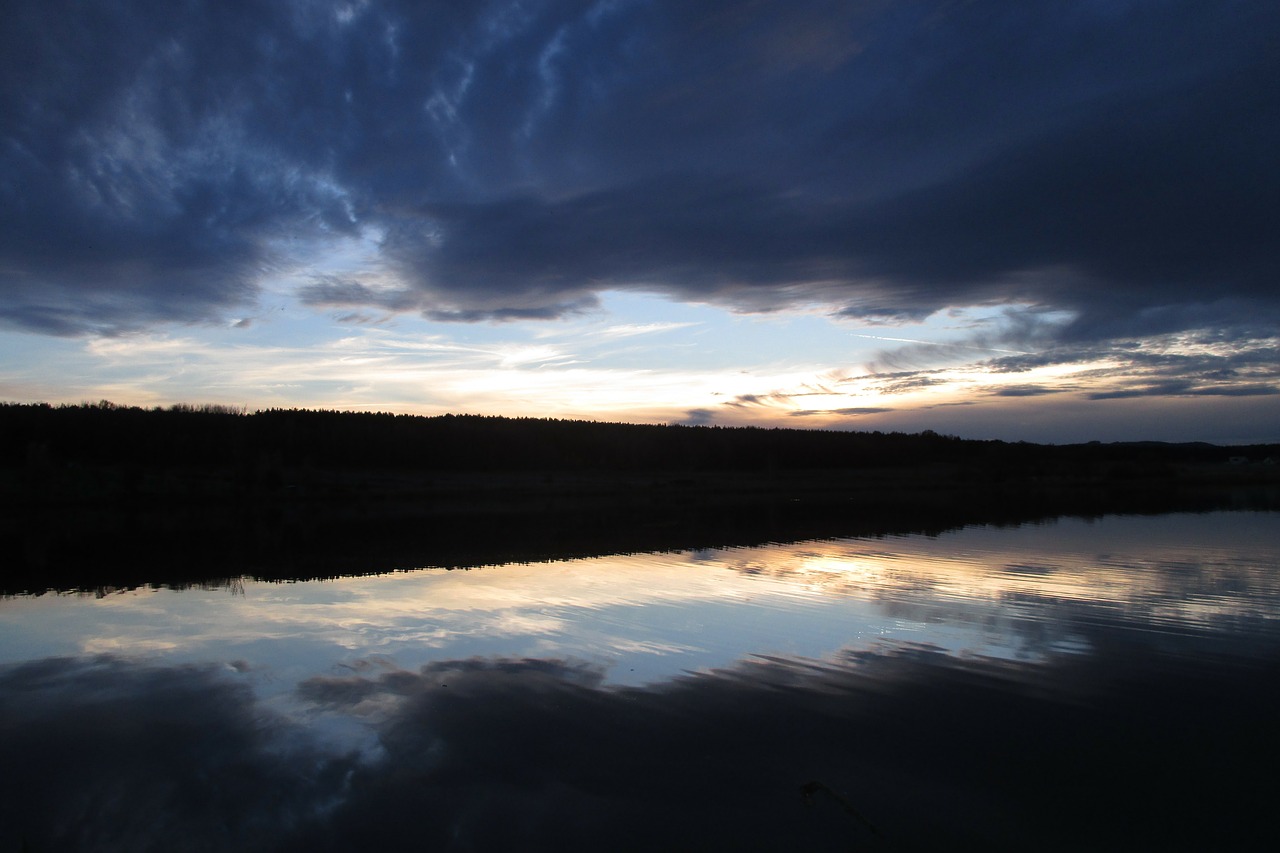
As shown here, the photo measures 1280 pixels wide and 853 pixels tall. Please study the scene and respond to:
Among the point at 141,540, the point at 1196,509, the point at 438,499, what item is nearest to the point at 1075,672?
the point at 141,540

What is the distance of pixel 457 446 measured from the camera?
8381 centimetres

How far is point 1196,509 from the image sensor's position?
41.3 metres

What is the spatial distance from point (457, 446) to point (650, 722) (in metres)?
78.6

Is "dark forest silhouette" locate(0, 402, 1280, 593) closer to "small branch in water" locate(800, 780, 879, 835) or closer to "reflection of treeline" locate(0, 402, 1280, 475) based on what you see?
"reflection of treeline" locate(0, 402, 1280, 475)

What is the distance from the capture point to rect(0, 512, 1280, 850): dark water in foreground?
5656 mm

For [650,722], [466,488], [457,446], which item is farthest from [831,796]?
[457,446]

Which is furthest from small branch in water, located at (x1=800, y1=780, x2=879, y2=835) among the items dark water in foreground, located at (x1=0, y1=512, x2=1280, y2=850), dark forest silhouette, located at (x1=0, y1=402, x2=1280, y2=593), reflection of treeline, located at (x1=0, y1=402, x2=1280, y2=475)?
reflection of treeline, located at (x1=0, y1=402, x2=1280, y2=475)

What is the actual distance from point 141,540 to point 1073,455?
369 feet

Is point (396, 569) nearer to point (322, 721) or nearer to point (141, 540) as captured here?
point (322, 721)

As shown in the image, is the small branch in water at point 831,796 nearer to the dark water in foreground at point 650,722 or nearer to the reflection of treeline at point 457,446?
the dark water in foreground at point 650,722

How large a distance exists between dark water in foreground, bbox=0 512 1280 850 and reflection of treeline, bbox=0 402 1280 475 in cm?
5200

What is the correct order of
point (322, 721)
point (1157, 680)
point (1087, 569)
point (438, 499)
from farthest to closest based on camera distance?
1. point (438, 499)
2. point (1087, 569)
3. point (1157, 680)
4. point (322, 721)

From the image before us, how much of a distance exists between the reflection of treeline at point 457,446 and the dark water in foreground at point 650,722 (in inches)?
2047

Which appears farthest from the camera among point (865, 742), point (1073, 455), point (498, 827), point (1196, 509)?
point (1073, 455)
